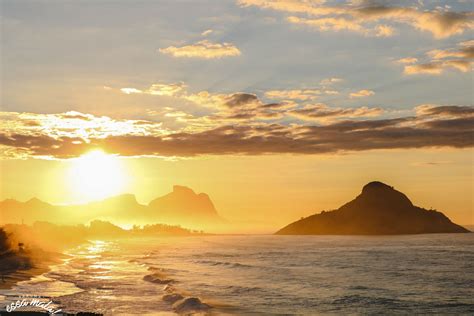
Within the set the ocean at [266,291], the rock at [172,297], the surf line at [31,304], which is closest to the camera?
the surf line at [31,304]

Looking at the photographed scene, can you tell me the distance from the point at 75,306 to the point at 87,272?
1663 inches

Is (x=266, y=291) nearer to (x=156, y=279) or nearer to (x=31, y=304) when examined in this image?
(x=156, y=279)

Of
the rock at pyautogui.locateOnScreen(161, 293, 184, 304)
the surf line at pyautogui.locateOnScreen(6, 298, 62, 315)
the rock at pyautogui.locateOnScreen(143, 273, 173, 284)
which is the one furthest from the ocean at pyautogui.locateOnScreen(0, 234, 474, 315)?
the surf line at pyautogui.locateOnScreen(6, 298, 62, 315)

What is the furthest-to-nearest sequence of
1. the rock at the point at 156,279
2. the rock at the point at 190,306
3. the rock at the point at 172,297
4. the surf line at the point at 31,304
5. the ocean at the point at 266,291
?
1. the rock at the point at 156,279
2. the rock at the point at 172,297
3. the ocean at the point at 266,291
4. the rock at the point at 190,306
5. the surf line at the point at 31,304

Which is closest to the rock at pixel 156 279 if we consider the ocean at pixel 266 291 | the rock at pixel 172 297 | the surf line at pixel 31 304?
the ocean at pixel 266 291

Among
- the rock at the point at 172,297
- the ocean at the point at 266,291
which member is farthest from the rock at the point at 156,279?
the rock at the point at 172,297

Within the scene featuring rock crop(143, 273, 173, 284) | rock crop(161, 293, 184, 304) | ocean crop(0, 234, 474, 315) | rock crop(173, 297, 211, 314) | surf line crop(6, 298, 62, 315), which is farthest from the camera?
rock crop(143, 273, 173, 284)

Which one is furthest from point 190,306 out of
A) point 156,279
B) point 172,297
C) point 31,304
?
point 156,279

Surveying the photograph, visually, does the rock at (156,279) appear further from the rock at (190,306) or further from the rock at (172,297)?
the rock at (190,306)

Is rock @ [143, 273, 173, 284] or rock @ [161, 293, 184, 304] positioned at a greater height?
rock @ [161, 293, 184, 304]

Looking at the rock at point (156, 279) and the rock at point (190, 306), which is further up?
the rock at point (190, 306)

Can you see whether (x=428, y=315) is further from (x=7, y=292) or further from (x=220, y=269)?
(x=220, y=269)

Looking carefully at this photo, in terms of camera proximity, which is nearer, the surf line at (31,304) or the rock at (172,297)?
the surf line at (31,304)

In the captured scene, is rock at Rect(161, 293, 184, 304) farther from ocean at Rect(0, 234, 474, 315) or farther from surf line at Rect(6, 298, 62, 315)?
surf line at Rect(6, 298, 62, 315)
